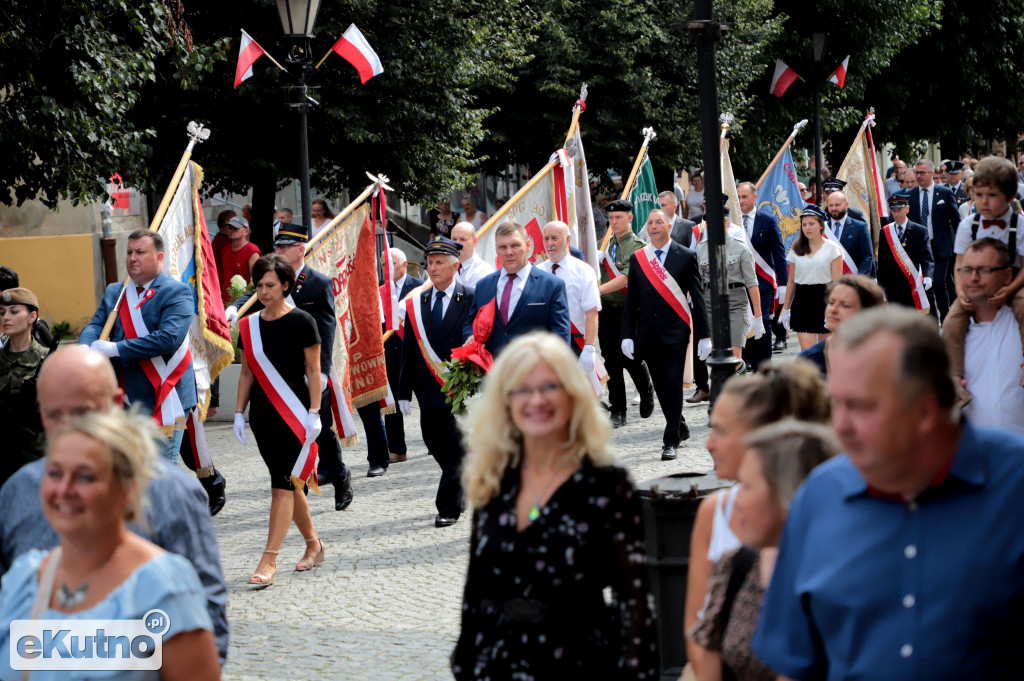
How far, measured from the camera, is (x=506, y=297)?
8.88 meters

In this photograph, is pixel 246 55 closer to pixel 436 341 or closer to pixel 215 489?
pixel 436 341

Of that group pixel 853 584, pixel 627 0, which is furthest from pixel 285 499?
pixel 627 0

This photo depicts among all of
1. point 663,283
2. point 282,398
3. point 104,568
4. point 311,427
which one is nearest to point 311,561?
point 311,427

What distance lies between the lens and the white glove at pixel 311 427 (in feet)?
25.6

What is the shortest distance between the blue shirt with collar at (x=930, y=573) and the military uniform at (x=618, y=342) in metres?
9.94

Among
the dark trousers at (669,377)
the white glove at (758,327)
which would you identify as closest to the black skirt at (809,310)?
the white glove at (758,327)

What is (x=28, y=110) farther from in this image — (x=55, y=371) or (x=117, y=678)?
(x=117, y=678)

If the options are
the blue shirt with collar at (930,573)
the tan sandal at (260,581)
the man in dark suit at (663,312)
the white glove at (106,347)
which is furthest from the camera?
the man in dark suit at (663,312)

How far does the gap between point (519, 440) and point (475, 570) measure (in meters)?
0.36

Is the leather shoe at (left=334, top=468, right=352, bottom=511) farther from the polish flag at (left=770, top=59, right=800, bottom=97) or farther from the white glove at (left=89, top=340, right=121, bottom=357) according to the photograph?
the polish flag at (left=770, top=59, right=800, bottom=97)

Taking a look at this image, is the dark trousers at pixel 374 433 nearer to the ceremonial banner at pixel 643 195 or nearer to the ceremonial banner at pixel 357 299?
the ceremonial banner at pixel 357 299

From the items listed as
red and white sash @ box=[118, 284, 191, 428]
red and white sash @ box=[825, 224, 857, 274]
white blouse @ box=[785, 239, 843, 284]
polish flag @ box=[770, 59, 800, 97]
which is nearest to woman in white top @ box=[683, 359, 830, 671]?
red and white sash @ box=[118, 284, 191, 428]

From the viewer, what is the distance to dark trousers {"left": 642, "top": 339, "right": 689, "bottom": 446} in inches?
425

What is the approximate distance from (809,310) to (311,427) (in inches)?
233
